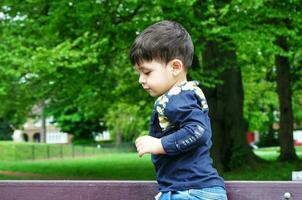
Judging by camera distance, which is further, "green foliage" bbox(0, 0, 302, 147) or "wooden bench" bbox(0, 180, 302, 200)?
"green foliage" bbox(0, 0, 302, 147)

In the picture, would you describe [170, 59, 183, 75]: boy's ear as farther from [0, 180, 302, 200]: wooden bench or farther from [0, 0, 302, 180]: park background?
[0, 0, 302, 180]: park background

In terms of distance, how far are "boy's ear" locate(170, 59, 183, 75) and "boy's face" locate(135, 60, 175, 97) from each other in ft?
0.05

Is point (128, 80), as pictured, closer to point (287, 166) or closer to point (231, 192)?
point (287, 166)

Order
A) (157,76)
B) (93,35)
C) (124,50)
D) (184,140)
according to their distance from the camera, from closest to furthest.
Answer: (184,140) < (157,76) < (93,35) < (124,50)

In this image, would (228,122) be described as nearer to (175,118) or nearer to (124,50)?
(124,50)

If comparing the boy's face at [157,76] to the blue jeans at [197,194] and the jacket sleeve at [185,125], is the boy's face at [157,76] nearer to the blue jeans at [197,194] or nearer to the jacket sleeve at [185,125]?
the jacket sleeve at [185,125]

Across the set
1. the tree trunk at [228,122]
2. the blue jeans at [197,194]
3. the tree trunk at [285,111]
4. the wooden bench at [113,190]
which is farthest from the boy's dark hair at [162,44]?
the tree trunk at [285,111]

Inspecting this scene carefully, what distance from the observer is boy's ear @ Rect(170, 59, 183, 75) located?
2.76 metres

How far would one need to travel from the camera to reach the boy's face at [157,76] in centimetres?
278

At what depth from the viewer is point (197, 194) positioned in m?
2.75

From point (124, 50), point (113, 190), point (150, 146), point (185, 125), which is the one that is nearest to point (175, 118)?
point (185, 125)

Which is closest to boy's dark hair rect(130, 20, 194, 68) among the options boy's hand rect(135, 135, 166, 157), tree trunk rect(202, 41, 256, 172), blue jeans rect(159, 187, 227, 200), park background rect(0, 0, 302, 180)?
boy's hand rect(135, 135, 166, 157)

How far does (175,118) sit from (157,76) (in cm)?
22

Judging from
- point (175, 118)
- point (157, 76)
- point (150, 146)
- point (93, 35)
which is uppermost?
point (93, 35)
